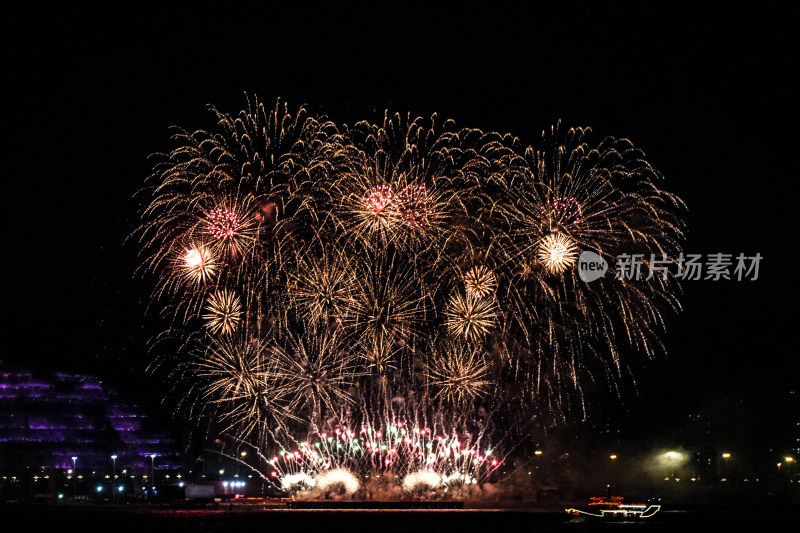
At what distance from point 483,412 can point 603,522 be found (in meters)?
10.4

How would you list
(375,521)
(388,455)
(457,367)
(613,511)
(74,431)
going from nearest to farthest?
(457,367) → (375,521) → (613,511) → (388,455) → (74,431)

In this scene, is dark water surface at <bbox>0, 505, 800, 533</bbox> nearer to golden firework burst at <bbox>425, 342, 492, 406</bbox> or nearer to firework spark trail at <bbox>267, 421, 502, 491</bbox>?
firework spark trail at <bbox>267, 421, 502, 491</bbox>

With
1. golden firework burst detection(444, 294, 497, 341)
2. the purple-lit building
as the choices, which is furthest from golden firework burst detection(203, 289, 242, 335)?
the purple-lit building

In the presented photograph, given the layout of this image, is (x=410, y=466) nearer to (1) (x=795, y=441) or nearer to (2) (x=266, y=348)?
(2) (x=266, y=348)

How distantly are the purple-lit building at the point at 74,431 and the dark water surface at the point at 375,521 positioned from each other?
4372 cm

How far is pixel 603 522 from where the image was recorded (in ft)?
210

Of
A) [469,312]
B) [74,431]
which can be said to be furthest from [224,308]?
[74,431]

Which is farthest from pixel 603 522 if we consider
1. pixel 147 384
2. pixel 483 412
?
pixel 147 384

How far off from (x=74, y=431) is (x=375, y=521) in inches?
2724

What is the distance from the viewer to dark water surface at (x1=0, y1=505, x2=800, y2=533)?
181ft

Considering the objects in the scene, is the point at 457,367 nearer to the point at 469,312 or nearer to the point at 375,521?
the point at 469,312

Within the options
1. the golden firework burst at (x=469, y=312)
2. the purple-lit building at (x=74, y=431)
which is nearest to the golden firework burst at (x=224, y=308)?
the golden firework burst at (x=469, y=312)

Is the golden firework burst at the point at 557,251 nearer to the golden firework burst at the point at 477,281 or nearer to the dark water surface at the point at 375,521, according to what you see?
the golden firework burst at the point at 477,281

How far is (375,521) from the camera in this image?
196 feet
